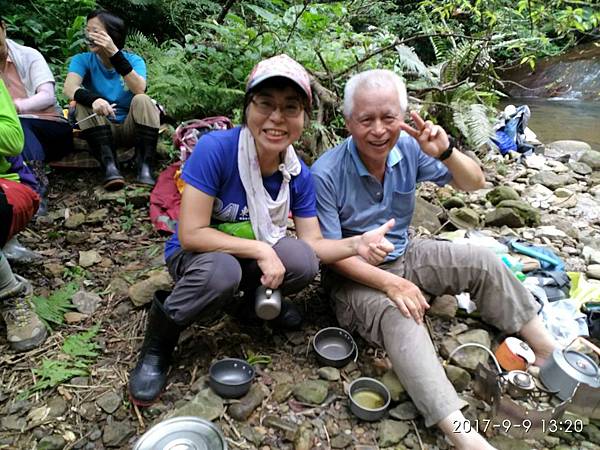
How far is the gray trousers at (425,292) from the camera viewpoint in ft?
6.50

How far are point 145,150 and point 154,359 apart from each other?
2.25 metres

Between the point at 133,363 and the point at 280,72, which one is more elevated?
the point at 280,72

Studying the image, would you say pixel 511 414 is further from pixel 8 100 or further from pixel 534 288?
pixel 8 100

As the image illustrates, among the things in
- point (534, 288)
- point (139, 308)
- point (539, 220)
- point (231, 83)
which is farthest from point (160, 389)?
point (539, 220)

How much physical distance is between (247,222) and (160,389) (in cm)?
90

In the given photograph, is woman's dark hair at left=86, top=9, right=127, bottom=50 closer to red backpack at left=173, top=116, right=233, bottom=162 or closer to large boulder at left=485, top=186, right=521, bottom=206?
red backpack at left=173, top=116, right=233, bottom=162

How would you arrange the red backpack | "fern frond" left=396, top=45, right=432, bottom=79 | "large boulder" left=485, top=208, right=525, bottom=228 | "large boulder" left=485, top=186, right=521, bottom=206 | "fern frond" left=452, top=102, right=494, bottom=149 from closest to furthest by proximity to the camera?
the red backpack → "large boulder" left=485, top=208, right=525, bottom=228 → "large boulder" left=485, top=186, right=521, bottom=206 → "fern frond" left=452, top=102, right=494, bottom=149 → "fern frond" left=396, top=45, right=432, bottom=79

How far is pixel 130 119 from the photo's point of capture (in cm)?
373

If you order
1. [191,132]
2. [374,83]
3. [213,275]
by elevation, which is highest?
[374,83]

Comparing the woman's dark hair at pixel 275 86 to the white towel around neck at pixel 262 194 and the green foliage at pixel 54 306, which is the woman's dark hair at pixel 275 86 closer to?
the white towel around neck at pixel 262 194

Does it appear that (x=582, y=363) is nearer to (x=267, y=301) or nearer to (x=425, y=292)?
(x=425, y=292)

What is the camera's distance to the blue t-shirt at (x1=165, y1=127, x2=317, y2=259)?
199 cm

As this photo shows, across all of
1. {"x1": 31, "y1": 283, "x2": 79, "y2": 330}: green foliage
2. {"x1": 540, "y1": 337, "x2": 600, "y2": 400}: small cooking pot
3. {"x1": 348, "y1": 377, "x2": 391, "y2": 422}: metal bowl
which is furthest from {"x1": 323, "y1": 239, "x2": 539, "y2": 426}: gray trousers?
{"x1": 31, "y1": 283, "x2": 79, "y2": 330}: green foliage

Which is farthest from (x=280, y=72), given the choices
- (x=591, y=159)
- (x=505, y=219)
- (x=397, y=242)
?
(x=591, y=159)
